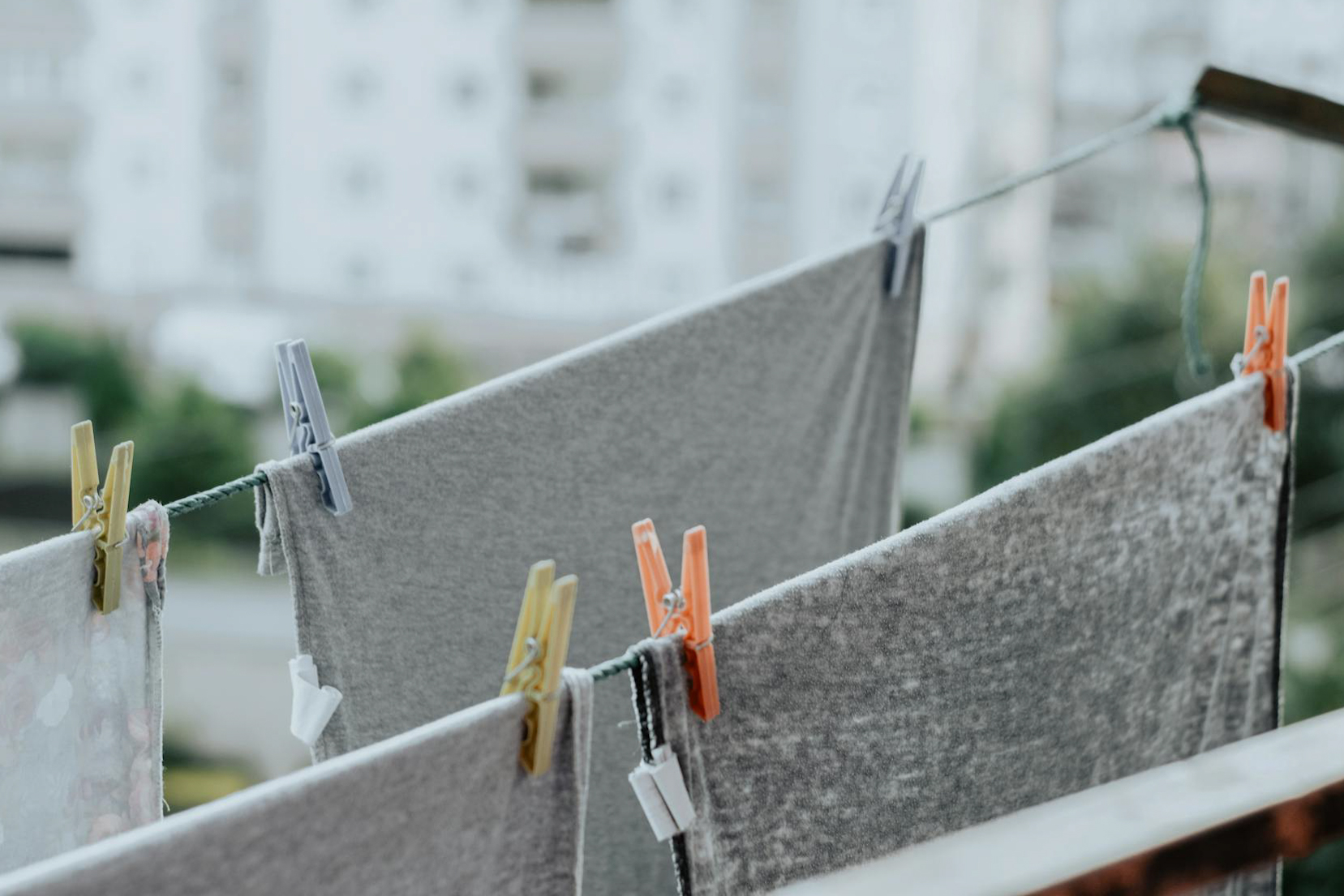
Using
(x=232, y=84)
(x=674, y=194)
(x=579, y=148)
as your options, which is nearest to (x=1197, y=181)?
(x=674, y=194)

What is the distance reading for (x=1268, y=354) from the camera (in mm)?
654

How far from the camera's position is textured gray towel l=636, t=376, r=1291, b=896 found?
0.50 m

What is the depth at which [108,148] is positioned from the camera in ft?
34.8

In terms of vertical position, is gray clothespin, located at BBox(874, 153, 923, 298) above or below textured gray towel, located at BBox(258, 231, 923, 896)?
above

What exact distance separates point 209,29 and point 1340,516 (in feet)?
29.0

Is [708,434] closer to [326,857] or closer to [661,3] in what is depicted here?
[326,857]

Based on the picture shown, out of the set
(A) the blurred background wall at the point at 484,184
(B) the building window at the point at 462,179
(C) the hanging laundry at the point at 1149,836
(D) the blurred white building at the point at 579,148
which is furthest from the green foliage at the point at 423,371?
(C) the hanging laundry at the point at 1149,836

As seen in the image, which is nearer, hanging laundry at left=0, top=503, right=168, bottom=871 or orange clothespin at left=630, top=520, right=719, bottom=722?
orange clothespin at left=630, top=520, right=719, bottom=722

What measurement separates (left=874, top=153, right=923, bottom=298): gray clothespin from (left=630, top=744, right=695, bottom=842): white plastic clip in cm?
43

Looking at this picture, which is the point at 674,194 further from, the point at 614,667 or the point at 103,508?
the point at 614,667

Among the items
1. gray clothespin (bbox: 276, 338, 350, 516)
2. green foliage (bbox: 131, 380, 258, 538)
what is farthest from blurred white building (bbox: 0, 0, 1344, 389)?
gray clothespin (bbox: 276, 338, 350, 516)

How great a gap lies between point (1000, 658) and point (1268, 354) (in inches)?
8.6

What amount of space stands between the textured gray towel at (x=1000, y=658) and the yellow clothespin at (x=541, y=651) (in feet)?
0.14

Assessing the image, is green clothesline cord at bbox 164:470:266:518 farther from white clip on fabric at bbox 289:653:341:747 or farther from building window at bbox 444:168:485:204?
building window at bbox 444:168:485:204
